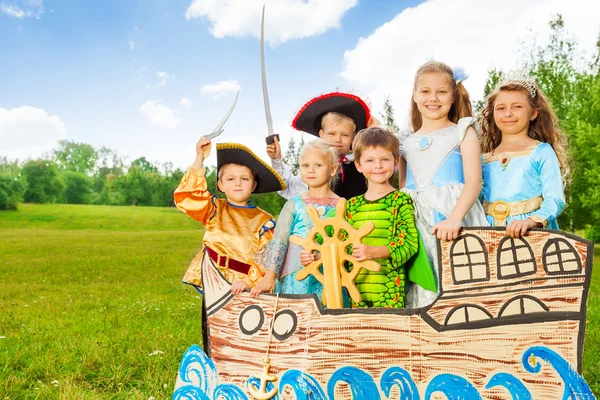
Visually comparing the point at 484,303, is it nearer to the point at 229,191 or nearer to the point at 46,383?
the point at 229,191

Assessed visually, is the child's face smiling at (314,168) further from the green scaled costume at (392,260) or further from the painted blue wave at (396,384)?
the painted blue wave at (396,384)

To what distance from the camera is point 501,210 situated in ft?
9.49

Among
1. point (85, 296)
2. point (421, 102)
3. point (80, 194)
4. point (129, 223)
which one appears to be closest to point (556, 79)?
point (85, 296)

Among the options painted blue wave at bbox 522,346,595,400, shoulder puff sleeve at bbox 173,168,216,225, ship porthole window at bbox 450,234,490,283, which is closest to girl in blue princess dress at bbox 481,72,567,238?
ship porthole window at bbox 450,234,490,283

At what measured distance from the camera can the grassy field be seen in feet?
14.5

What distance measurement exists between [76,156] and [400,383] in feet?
216

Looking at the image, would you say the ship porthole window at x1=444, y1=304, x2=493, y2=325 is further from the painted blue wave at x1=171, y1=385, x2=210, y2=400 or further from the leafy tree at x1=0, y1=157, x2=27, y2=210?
the leafy tree at x1=0, y1=157, x2=27, y2=210

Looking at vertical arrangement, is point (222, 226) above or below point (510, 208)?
below

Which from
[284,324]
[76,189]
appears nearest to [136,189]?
[76,189]

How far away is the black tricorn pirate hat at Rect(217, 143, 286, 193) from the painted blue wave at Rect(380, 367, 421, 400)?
1422 mm

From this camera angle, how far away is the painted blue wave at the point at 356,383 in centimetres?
256

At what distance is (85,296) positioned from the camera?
8.98 metres

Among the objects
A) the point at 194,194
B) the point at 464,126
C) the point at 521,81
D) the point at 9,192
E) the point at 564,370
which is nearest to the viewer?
the point at 564,370

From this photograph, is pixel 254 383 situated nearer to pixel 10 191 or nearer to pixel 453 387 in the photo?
pixel 453 387
